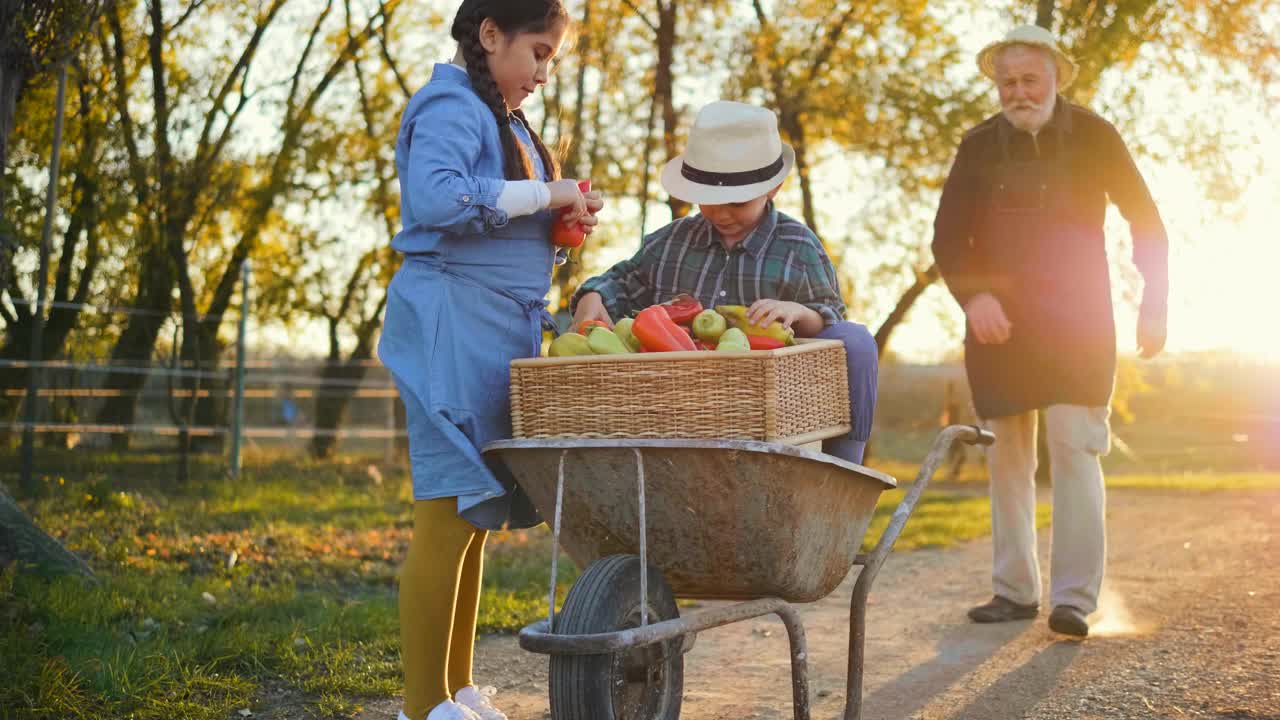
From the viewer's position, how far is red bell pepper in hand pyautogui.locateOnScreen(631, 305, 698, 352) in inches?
113

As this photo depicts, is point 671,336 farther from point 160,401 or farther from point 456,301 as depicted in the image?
point 160,401

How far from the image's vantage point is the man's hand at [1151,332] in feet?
16.4

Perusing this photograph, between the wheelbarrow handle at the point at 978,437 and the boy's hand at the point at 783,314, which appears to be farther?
the wheelbarrow handle at the point at 978,437

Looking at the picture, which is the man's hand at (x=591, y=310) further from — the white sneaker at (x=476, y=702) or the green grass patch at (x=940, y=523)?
the green grass patch at (x=940, y=523)

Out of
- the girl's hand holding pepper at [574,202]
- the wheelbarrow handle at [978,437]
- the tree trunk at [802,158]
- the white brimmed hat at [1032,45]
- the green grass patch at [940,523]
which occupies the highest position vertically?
the tree trunk at [802,158]

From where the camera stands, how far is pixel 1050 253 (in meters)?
4.95

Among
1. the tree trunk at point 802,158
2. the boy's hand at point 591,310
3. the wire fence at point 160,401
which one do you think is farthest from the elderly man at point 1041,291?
the tree trunk at point 802,158

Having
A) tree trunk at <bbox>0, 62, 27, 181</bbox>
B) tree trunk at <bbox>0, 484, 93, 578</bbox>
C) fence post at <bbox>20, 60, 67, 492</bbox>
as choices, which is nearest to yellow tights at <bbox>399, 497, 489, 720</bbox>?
tree trunk at <bbox>0, 484, 93, 578</bbox>

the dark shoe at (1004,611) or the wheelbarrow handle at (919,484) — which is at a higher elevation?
the wheelbarrow handle at (919,484)

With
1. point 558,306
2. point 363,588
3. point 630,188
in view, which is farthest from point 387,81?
point 363,588

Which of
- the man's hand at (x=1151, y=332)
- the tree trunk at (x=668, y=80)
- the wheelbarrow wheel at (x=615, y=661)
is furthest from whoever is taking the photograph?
the tree trunk at (x=668, y=80)

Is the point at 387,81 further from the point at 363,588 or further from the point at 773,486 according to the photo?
the point at 773,486

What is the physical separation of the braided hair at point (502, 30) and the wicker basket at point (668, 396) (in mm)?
532

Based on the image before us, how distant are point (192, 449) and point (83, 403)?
1456mm
